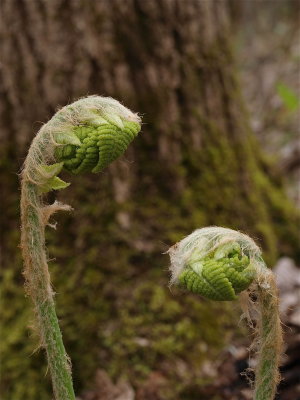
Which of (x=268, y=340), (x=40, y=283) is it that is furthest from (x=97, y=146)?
(x=268, y=340)

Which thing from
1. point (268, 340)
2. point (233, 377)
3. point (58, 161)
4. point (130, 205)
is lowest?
point (268, 340)

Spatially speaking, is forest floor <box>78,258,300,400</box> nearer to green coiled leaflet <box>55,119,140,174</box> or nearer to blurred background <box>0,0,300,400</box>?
blurred background <box>0,0,300,400</box>

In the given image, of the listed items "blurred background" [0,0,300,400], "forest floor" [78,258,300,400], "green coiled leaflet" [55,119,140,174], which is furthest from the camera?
"blurred background" [0,0,300,400]

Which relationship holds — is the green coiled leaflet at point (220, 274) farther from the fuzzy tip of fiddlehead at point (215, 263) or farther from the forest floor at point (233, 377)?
the forest floor at point (233, 377)

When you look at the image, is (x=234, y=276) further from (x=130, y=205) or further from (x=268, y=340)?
(x=130, y=205)

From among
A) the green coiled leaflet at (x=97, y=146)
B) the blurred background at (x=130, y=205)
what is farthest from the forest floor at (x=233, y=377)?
the green coiled leaflet at (x=97, y=146)

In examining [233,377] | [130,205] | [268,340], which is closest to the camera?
[268,340]

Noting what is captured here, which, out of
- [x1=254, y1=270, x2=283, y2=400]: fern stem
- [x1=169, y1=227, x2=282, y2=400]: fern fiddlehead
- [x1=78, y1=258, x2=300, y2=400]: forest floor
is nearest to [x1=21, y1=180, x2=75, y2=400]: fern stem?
[x1=169, y1=227, x2=282, y2=400]: fern fiddlehead
